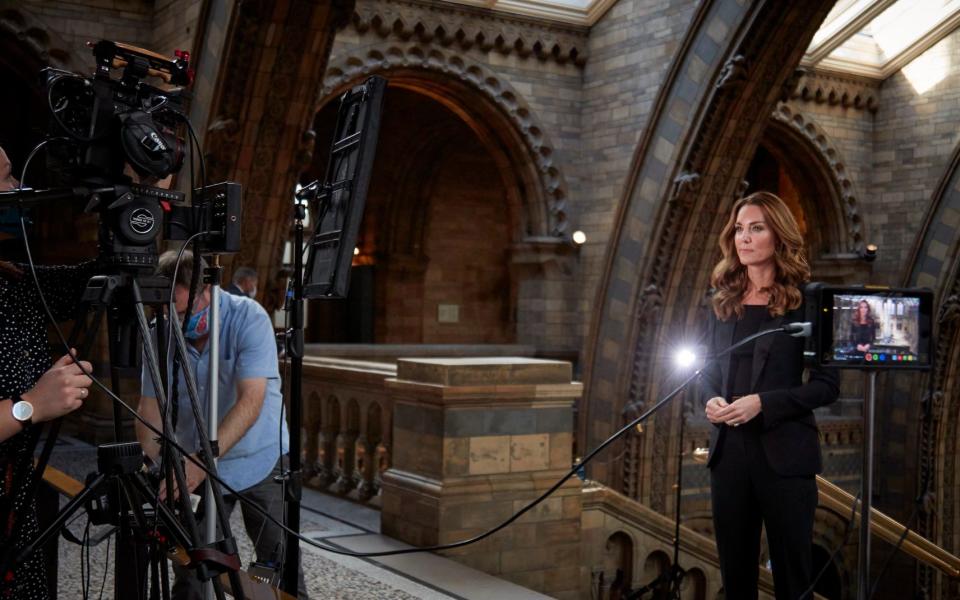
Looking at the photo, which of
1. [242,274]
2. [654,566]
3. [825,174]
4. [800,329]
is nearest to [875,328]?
[800,329]

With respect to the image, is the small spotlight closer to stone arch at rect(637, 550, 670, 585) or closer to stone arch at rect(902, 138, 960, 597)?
stone arch at rect(637, 550, 670, 585)

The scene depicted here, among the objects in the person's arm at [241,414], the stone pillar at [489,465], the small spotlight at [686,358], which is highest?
the small spotlight at [686,358]

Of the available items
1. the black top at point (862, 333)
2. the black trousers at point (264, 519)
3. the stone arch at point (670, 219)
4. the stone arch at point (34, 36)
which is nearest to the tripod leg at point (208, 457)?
the black trousers at point (264, 519)

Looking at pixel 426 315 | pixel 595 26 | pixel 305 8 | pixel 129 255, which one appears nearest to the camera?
pixel 129 255

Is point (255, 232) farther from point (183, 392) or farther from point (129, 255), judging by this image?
point (129, 255)

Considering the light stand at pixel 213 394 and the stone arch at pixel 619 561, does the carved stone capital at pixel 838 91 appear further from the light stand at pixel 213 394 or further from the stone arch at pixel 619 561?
the light stand at pixel 213 394

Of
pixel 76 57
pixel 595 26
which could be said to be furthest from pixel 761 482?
pixel 595 26

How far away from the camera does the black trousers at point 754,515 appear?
2236 mm

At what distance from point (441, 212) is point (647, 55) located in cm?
519

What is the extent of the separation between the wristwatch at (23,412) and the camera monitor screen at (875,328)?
1.64 meters

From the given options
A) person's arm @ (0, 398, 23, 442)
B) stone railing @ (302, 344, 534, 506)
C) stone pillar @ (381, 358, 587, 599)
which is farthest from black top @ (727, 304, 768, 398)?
stone railing @ (302, 344, 534, 506)

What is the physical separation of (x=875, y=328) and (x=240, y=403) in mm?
1660

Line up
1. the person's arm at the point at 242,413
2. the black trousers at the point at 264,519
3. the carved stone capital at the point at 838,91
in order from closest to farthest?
the person's arm at the point at 242,413
the black trousers at the point at 264,519
the carved stone capital at the point at 838,91

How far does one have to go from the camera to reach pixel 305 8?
690cm
